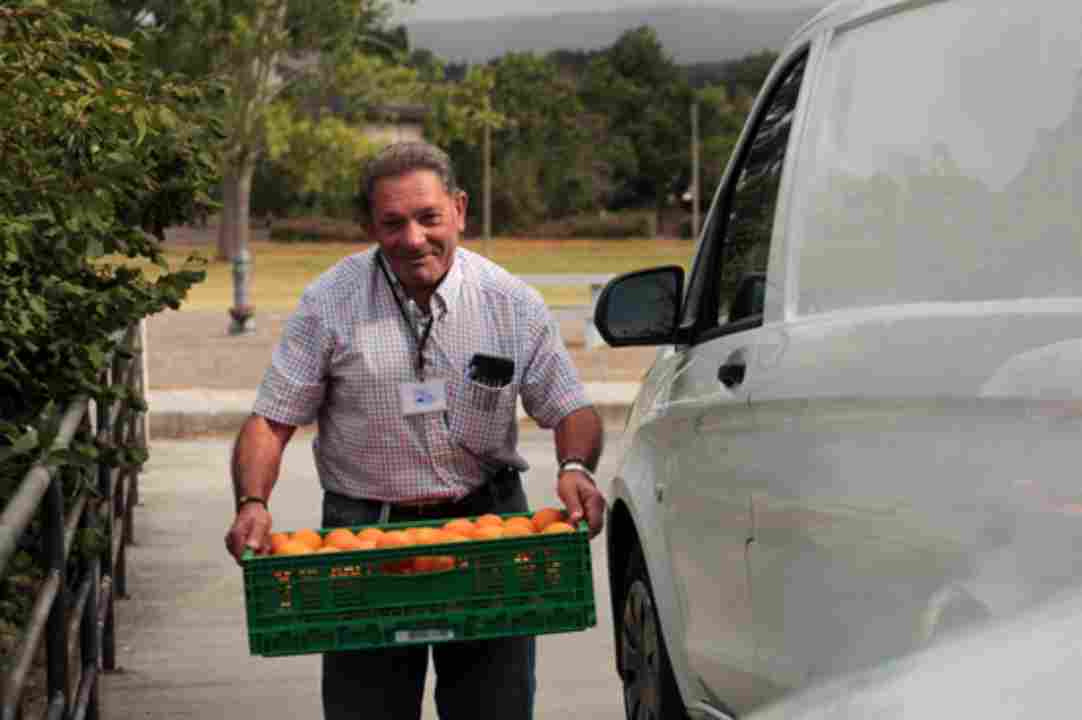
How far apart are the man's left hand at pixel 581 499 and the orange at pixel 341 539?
432mm

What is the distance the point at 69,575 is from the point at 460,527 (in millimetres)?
2394

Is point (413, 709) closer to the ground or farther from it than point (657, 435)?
closer to the ground

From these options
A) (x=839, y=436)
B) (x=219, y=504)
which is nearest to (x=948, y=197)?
(x=839, y=436)

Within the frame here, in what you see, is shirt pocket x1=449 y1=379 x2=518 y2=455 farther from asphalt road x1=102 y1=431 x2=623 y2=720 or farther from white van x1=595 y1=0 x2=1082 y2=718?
asphalt road x1=102 y1=431 x2=623 y2=720

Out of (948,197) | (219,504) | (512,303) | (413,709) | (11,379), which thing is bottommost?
(219,504)

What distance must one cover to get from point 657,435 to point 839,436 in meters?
1.77

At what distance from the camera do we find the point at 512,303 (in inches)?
175

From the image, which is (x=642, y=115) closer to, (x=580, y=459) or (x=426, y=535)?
(x=580, y=459)

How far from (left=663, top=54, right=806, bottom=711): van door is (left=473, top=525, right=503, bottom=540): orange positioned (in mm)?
377

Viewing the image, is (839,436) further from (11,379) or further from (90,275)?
(90,275)

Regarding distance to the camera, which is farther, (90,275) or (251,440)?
(90,275)

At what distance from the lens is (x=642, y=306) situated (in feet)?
15.9

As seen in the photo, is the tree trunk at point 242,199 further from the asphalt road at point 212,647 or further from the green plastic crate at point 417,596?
the green plastic crate at point 417,596

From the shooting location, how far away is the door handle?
3.73 metres
